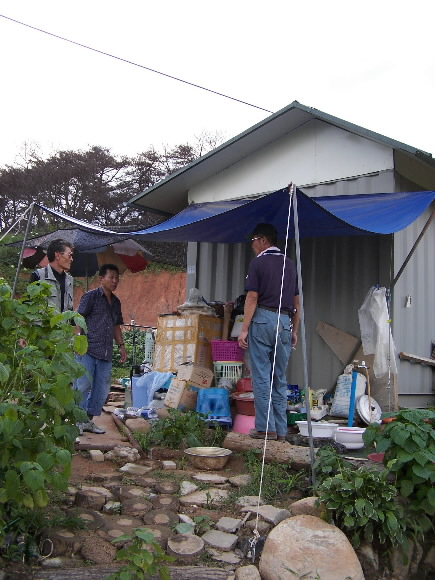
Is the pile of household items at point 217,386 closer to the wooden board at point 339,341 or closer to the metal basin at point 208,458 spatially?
the wooden board at point 339,341

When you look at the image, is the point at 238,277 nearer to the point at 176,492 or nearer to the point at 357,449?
the point at 357,449

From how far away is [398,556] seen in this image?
3.42 m

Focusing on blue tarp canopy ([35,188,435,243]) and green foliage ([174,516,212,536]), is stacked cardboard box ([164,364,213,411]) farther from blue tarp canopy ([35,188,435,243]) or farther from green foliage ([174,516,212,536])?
green foliage ([174,516,212,536])

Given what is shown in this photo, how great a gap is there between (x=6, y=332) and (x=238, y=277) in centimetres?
458

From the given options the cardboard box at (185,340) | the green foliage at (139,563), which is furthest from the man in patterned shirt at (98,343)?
→ the green foliage at (139,563)

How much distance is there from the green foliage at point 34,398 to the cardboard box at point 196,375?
291 cm

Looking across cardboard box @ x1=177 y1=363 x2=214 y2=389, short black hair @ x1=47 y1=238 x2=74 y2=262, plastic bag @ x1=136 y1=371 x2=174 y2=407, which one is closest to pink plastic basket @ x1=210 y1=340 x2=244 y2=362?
cardboard box @ x1=177 y1=363 x2=214 y2=389

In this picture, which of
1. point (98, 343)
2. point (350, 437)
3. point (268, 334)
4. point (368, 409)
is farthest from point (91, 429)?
point (368, 409)

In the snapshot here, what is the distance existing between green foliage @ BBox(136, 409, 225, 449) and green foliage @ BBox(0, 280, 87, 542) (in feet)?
6.74

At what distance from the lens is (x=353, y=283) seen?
19.9 ft

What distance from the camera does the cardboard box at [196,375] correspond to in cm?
588

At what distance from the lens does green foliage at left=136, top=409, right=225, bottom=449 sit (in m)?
4.93

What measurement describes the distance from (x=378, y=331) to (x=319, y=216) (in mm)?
1263

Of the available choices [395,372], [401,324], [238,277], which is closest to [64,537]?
[395,372]
